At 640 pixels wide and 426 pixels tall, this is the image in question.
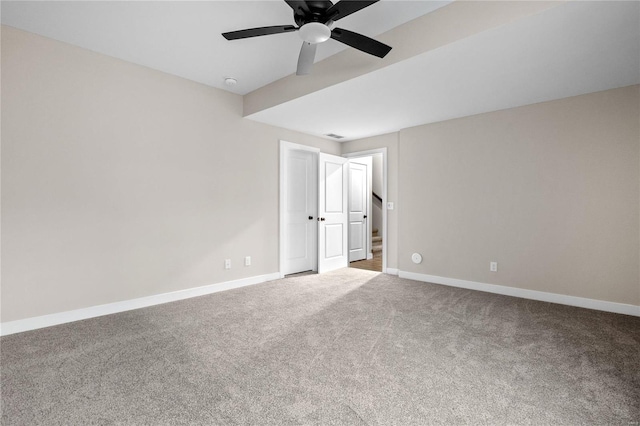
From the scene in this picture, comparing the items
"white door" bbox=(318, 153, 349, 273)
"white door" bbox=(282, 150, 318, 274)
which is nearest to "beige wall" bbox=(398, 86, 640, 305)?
"white door" bbox=(318, 153, 349, 273)

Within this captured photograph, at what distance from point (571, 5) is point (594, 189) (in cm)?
222

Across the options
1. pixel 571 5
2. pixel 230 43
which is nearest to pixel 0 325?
pixel 230 43

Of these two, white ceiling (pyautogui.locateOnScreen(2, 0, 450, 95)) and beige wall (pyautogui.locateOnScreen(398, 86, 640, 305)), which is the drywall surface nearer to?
beige wall (pyautogui.locateOnScreen(398, 86, 640, 305))

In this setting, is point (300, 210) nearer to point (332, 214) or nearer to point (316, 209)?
point (316, 209)

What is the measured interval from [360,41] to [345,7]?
0.35 meters

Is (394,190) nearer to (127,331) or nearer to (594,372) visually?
(594,372)

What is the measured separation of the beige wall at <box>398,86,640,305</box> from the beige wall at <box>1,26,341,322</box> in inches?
105

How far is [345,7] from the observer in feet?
6.00

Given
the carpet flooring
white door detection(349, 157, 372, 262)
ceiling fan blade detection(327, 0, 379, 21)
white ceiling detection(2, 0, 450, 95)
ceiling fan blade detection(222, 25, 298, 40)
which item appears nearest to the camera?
the carpet flooring

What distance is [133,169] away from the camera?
3.25 m

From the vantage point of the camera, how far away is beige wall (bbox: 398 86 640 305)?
3.11 m

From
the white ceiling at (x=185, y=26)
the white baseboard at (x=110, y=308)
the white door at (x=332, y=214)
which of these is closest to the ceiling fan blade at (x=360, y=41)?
the white ceiling at (x=185, y=26)

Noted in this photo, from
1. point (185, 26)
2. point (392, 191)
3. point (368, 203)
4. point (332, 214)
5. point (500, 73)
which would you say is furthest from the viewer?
point (368, 203)

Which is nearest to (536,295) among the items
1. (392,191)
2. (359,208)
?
(392,191)
